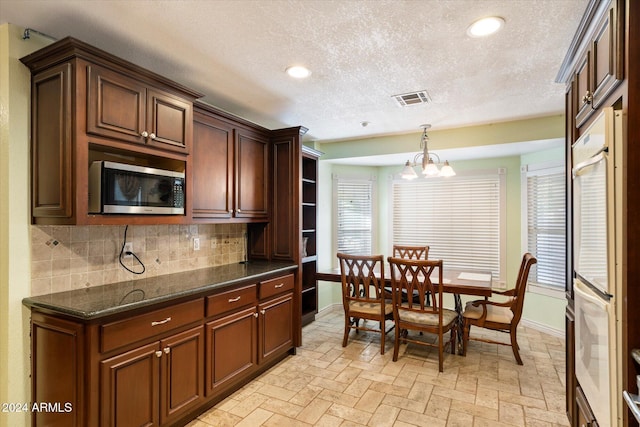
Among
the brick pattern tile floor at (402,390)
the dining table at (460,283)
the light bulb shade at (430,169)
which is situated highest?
the light bulb shade at (430,169)

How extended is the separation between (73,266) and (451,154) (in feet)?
14.2

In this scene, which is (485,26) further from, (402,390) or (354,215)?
(354,215)

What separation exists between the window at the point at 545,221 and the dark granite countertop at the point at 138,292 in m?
3.46

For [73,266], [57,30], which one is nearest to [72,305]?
[73,266]

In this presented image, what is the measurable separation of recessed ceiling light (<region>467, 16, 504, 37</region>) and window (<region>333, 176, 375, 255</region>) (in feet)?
11.2

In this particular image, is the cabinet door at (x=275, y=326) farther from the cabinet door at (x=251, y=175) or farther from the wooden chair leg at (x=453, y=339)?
the wooden chair leg at (x=453, y=339)

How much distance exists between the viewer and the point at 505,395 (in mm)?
2740

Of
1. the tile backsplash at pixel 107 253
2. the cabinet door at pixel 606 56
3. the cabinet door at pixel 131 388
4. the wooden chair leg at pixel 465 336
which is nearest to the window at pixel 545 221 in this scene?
the wooden chair leg at pixel 465 336

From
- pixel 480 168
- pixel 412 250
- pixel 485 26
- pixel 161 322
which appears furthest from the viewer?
pixel 480 168

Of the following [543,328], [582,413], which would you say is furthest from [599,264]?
[543,328]

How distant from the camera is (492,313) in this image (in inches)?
135

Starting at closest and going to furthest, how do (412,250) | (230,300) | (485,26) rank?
(485,26) < (230,300) < (412,250)

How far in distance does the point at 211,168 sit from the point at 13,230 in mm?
1417

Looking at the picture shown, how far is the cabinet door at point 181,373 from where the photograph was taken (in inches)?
84.7
